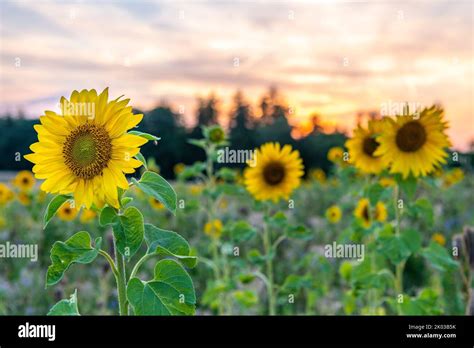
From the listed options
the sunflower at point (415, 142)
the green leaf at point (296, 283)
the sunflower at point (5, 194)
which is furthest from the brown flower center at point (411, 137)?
the sunflower at point (5, 194)

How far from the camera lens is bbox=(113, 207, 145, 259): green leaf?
1.03 meters

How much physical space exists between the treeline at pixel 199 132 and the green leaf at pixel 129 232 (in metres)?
1.87

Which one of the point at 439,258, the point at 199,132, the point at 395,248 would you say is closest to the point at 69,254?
the point at 395,248

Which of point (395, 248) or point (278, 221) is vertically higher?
point (278, 221)

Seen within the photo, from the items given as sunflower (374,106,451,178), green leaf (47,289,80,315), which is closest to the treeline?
sunflower (374,106,451,178)

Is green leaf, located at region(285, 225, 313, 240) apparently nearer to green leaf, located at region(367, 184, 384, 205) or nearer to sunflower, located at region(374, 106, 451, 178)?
green leaf, located at region(367, 184, 384, 205)

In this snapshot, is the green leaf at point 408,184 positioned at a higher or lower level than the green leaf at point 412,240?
higher

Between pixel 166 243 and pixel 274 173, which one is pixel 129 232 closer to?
pixel 166 243

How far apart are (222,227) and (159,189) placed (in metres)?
1.58

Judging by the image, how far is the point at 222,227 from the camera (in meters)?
2.62

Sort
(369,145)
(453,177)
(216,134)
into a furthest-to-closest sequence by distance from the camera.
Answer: (453,177) → (216,134) → (369,145)

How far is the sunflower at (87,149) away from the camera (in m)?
1.07

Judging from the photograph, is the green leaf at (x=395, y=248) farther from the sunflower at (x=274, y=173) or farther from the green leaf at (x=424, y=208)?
the sunflower at (x=274, y=173)
